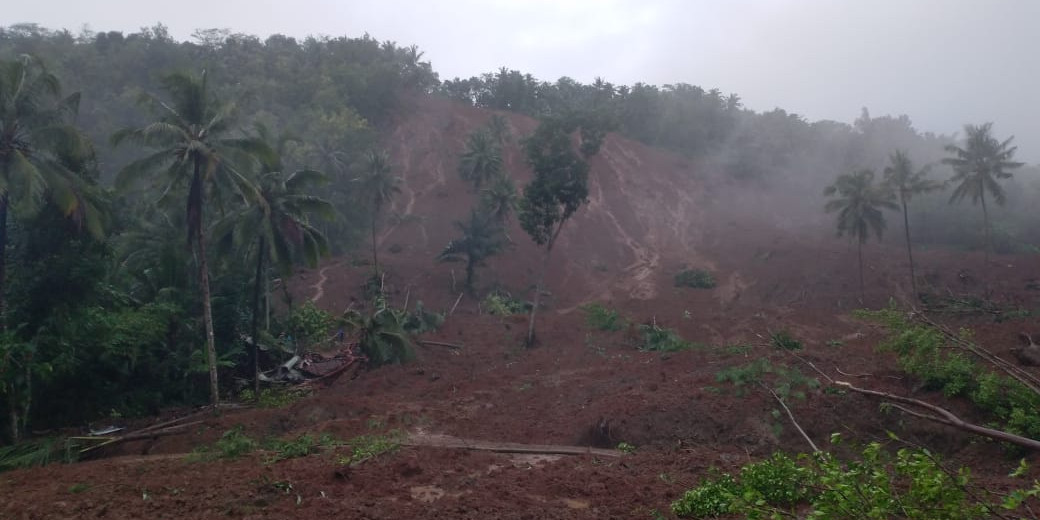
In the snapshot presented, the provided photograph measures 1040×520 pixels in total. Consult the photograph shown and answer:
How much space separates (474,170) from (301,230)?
2854 centimetres

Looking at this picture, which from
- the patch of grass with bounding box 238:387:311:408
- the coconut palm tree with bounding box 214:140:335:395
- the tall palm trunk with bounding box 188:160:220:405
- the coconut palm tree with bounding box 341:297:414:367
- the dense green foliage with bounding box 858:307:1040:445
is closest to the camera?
the dense green foliage with bounding box 858:307:1040:445

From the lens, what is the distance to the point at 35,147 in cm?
1491

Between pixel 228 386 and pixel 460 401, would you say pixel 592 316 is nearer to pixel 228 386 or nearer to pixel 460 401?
pixel 460 401

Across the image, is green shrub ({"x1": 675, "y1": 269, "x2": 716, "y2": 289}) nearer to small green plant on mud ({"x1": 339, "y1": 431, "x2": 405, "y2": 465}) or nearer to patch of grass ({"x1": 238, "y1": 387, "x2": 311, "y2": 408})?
patch of grass ({"x1": 238, "y1": 387, "x2": 311, "y2": 408})

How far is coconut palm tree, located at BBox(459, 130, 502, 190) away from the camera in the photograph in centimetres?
4641

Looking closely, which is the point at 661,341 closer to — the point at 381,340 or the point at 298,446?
the point at 381,340

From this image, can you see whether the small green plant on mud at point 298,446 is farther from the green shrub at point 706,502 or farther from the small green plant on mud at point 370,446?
the green shrub at point 706,502

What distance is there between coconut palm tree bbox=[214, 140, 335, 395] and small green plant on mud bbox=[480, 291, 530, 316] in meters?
Answer: 15.6

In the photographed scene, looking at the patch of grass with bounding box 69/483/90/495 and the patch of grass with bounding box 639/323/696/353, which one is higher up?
the patch of grass with bounding box 69/483/90/495

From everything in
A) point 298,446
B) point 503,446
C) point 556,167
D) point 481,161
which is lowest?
point 503,446

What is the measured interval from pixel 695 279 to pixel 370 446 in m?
33.8

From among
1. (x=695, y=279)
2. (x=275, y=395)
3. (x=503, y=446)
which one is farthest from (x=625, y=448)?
(x=695, y=279)

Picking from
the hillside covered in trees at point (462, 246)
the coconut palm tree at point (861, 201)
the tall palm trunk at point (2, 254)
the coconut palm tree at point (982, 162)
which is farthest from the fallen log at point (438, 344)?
the coconut palm tree at point (982, 162)

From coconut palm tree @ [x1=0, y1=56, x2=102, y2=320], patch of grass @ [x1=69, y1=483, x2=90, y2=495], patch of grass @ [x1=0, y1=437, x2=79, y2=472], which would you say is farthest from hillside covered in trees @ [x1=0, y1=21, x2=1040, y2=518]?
patch of grass @ [x1=69, y1=483, x2=90, y2=495]
